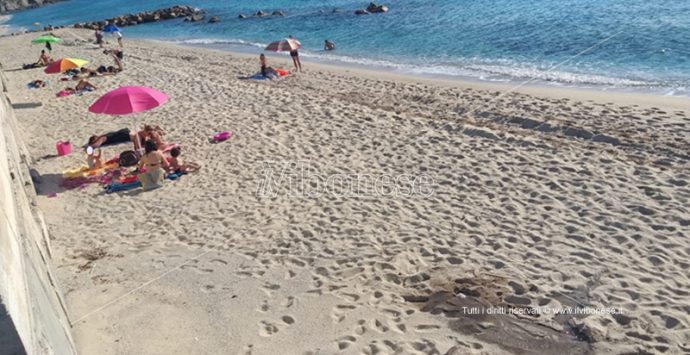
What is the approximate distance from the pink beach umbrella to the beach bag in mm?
1079

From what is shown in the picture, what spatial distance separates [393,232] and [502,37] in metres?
18.5

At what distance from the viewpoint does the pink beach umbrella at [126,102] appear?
9.77 metres

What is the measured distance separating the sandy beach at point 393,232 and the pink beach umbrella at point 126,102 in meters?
1.52

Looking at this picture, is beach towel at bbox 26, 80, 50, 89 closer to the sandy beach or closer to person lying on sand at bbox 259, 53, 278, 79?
the sandy beach

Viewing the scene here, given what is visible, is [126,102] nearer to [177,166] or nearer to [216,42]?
[177,166]

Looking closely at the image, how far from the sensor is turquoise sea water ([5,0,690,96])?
1730cm

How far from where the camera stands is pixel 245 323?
5.77 m

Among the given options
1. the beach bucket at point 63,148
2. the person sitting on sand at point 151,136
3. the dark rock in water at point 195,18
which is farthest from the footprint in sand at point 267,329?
the dark rock in water at point 195,18

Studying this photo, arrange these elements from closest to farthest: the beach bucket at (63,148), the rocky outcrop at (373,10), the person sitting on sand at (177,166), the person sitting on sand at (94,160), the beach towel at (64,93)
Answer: the person sitting on sand at (177,166) < the person sitting on sand at (94,160) < the beach bucket at (63,148) < the beach towel at (64,93) < the rocky outcrop at (373,10)

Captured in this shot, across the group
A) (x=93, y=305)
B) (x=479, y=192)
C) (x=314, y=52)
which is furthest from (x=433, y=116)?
(x=314, y=52)

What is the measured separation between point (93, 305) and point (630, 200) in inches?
290

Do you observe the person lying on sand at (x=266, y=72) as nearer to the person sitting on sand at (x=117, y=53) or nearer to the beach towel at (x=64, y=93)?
the beach towel at (x=64, y=93)

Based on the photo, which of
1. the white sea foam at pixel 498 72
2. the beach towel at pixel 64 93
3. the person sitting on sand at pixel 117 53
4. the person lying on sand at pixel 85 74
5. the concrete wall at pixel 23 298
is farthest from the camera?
the person sitting on sand at pixel 117 53

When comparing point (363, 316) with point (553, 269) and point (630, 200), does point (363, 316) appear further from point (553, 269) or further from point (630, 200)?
point (630, 200)
